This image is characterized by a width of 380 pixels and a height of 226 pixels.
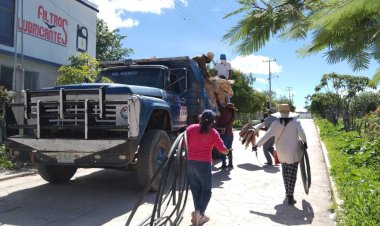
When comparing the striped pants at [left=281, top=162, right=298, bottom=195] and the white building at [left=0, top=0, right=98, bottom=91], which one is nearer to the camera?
the striped pants at [left=281, top=162, right=298, bottom=195]

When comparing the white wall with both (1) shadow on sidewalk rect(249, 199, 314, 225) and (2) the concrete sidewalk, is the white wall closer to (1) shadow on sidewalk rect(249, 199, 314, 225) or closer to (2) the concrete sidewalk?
(2) the concrete sidewalk

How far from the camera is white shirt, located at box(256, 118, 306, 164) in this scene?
21.8 ft

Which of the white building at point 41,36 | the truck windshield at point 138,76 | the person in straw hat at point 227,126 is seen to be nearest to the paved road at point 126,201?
the person in straw hat at point 227,126

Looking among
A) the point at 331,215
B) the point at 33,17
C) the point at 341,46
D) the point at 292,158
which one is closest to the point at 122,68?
the point at 292,158

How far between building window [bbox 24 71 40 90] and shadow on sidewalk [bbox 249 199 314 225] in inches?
537

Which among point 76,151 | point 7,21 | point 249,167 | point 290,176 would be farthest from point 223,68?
point 7,21

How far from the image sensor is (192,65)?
9602 millimetres

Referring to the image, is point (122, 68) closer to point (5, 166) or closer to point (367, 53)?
point (5, 166)

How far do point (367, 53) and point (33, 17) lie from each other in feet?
56.0

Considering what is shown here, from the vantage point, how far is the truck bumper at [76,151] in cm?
642

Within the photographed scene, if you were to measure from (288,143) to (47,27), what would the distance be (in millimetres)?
14109

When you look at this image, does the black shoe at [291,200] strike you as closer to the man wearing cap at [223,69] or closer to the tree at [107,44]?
the man wearing cap at [223,69]

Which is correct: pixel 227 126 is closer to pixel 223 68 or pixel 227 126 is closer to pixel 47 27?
pixel 223 68

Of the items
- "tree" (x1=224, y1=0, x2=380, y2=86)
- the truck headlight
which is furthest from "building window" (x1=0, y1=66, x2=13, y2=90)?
"tree" (x1=224, y1=0, x2=380, y2=86)
